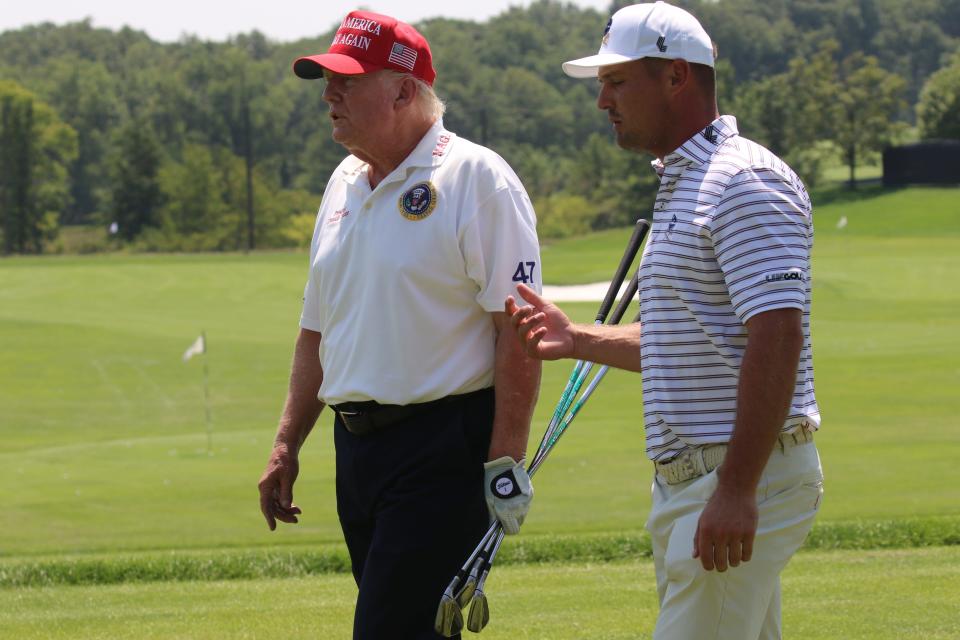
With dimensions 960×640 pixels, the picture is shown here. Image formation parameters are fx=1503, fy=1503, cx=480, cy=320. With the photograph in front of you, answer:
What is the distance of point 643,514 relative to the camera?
8.36 metres

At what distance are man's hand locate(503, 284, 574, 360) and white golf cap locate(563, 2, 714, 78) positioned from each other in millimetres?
505

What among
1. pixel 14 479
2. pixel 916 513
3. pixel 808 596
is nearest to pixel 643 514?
→ pixel 916 513

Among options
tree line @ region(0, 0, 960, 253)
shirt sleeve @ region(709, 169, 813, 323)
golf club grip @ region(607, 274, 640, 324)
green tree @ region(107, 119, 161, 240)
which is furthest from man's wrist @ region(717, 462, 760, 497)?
green tree @ region(107, 119, 161, 240)

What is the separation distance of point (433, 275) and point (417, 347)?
17 cm

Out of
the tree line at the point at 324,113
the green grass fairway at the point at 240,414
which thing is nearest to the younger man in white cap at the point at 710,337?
the green grass fairway at the point at 240,414

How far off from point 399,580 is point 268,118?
106 metres

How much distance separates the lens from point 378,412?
3490 millimetres

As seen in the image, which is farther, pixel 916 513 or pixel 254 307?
pixel 254 307

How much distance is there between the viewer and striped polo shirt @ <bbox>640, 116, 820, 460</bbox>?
2730mm

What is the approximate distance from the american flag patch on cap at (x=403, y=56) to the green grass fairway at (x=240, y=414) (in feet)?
15.0

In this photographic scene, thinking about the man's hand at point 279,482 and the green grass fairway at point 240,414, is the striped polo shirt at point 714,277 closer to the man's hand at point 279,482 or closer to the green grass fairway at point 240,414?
the man's hand at point 279,482

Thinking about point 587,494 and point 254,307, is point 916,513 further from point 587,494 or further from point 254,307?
point 254,307

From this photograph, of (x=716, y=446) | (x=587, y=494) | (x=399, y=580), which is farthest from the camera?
(x=587, y=494)

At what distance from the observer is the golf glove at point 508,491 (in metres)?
3.38
